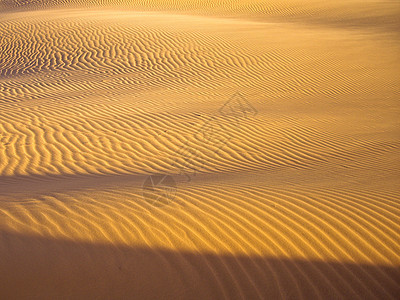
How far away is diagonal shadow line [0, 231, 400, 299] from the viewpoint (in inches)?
103

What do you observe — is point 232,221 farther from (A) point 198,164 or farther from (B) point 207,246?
(A) point 198,164

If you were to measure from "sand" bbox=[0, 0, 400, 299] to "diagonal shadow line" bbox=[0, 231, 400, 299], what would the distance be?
0.01m

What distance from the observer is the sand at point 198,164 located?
2.81m

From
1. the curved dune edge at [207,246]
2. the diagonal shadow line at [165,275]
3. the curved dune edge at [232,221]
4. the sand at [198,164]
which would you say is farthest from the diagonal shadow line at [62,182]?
the diagonal shadow line at [165,275]

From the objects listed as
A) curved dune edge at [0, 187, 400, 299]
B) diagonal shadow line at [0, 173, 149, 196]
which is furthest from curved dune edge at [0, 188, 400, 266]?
diagonal shadow line at [0, 173, 149, 196]

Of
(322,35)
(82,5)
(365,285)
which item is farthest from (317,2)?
(365,285)

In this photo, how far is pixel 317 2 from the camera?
81.3ft

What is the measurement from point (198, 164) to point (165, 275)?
3305 millimetres

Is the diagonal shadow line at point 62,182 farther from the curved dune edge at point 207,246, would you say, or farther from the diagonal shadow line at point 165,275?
the diagonal shadow line at point 165,275

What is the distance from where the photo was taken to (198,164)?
19.7 ft

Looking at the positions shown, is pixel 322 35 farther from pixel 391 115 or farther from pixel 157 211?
pixel 157 211

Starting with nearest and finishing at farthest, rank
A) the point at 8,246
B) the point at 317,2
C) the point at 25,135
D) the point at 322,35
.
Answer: the point at 8,246, the point at 25,135, the point at 322,35, the point at 317,2

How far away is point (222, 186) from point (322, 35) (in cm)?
1399

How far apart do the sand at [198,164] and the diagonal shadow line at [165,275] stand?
0.4 inches
